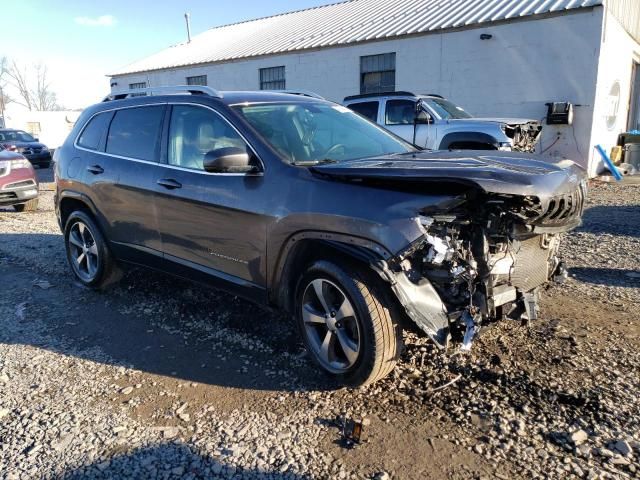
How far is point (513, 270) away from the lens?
3.05m

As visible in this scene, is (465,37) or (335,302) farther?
(465,37)

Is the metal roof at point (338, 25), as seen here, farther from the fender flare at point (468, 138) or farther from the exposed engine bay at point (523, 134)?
the fender flare at point (468, 138)

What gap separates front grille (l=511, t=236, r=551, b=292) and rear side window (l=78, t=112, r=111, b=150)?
389cm

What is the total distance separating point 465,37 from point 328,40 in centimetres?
519

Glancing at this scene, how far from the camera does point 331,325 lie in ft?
10.3

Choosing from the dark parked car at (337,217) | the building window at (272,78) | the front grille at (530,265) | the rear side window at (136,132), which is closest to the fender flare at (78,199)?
the dark parked car at (337,217)

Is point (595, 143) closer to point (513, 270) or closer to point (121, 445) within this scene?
point (513, 270)

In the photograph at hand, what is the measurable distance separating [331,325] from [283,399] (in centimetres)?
53

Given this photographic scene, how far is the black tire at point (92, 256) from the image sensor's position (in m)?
4.84

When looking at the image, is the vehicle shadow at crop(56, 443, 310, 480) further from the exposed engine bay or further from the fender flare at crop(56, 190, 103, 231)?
the exposed engine bay

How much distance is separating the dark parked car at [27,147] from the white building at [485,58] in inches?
310

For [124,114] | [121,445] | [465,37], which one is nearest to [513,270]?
[121,445]

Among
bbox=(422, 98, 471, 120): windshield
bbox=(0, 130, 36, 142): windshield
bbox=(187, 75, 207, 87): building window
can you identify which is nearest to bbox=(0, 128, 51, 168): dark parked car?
bbox=(0, 130, 36, 142): windshield

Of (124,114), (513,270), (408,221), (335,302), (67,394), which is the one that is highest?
(124,114)
